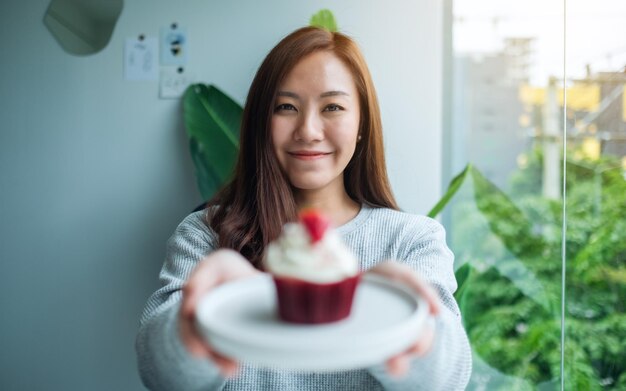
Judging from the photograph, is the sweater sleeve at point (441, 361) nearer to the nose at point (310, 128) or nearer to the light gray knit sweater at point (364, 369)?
the light gray knit sweater at point (364, 369)

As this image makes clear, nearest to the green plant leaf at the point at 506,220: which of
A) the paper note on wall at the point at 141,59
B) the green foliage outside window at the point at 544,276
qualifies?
the green foliage outside window at the point at 544,276

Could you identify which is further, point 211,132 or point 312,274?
point 211,132

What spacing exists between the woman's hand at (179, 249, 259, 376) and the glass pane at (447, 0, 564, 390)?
152 cm

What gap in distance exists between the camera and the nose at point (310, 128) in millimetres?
1245

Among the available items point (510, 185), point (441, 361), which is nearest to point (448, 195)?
point (510, 185)

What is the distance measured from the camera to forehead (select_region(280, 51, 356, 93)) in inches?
50.8

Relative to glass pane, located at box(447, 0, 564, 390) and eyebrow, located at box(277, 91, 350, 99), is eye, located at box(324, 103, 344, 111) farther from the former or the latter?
glass pane, located at box(447, 0, 564, 390)

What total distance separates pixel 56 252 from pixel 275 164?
144cm

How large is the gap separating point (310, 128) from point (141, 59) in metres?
1.27

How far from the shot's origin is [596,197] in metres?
2.05

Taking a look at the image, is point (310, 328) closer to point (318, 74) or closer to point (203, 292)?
point (203, 292)

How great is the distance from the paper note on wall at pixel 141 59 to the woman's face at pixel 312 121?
112 cm

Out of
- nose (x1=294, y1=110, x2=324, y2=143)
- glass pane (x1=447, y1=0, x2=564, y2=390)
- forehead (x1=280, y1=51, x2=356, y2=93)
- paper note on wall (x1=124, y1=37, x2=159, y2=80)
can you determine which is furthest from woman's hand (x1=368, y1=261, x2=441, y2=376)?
paper note on wall (x1=124, y1=37, x2=159, y2=80)

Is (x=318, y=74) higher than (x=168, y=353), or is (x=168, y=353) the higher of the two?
(x=318, y=74)
